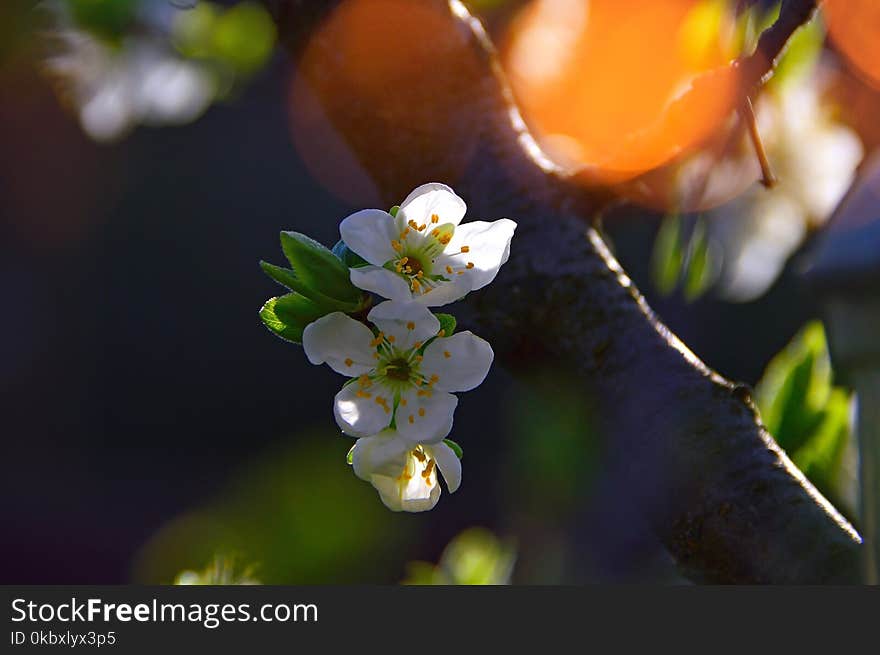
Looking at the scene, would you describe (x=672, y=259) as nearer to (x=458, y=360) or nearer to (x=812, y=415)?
(x=812, y=415)

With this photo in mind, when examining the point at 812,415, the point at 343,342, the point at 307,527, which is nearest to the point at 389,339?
the point at 343,342

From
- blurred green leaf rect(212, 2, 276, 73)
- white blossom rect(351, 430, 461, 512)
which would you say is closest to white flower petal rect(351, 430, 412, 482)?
white blossom rect(351, 430, 461, 512)

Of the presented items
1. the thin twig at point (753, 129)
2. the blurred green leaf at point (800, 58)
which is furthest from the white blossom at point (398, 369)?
the blurred green leaf at point (800, 58)

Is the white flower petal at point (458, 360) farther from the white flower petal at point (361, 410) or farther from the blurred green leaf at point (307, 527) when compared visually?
the blurred green leaf at point (307, 527)

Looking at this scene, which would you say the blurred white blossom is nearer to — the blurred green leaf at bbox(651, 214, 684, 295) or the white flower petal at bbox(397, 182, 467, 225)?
the blurred green leaf at bbox(651, 214, 684, 295)

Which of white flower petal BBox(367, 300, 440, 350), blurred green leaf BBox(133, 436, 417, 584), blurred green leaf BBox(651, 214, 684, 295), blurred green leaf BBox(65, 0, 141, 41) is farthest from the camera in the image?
blurred green leaf BBox(133, 436, 417, 584)

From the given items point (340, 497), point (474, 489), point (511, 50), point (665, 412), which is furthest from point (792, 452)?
point (474, 489)
